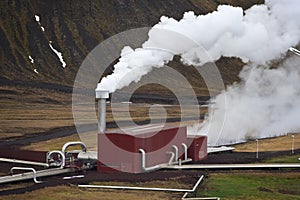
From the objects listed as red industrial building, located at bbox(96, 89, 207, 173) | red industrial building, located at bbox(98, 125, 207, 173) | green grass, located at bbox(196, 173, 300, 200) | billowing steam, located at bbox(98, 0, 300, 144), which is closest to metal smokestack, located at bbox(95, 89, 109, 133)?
red industrial building, located at bbox(96, 89, 207, 173)

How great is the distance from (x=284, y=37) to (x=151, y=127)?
21537 millimetres

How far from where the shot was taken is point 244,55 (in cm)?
5897

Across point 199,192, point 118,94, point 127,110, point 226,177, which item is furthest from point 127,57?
point 118,94

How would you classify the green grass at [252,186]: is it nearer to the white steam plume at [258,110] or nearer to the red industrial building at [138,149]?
the red industrial building at [138,149]

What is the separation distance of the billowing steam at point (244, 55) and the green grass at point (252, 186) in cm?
1423

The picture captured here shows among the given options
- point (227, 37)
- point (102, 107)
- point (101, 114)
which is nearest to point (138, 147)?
point (101, 114)

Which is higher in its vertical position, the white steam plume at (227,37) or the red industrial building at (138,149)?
the white steam plume at (227,37)

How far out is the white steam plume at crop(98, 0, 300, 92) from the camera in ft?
A: 164

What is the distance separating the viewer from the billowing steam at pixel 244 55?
5106 centimetres

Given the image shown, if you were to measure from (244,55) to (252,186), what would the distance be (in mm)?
25213

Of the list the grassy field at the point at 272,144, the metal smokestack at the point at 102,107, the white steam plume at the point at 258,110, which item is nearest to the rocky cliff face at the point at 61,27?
the white steam plume at the point at 258,110

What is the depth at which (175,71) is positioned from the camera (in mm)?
130000

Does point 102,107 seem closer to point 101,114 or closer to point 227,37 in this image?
point 101,114

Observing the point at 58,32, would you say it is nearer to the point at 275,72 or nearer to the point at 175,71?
the point at 175,71
